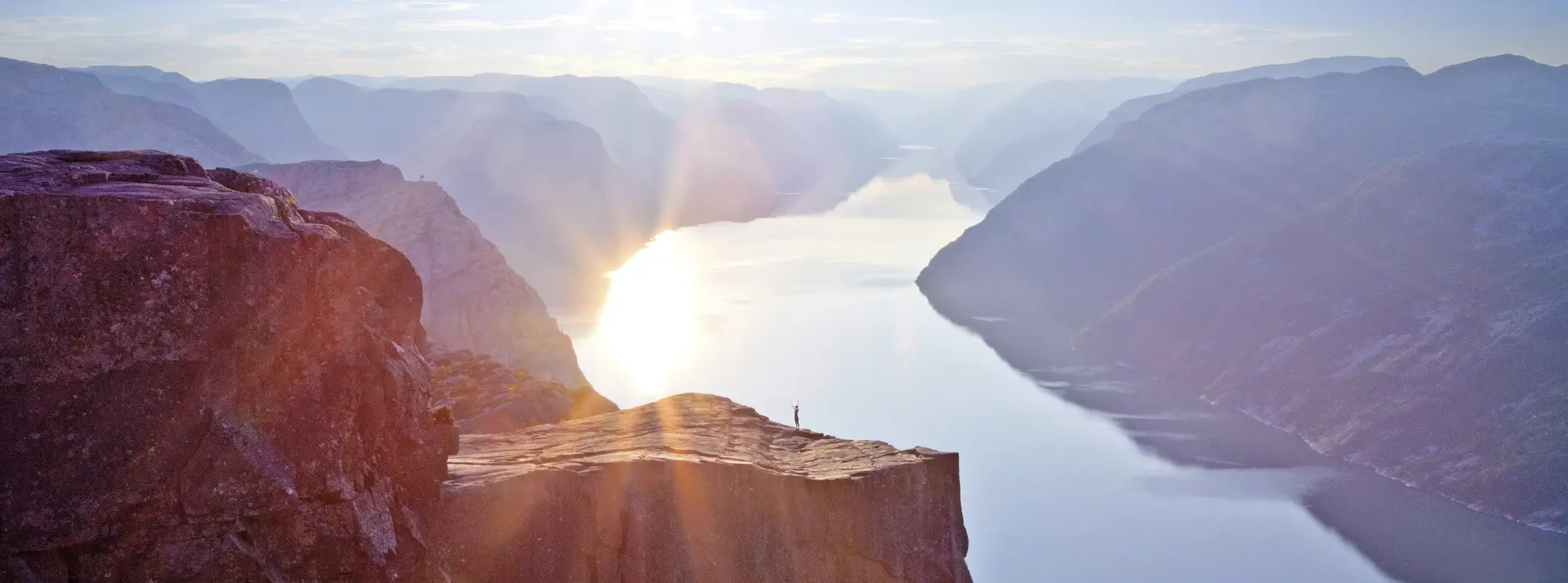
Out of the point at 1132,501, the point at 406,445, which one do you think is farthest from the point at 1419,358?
the point at 406,445

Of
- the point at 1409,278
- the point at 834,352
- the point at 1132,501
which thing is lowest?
the point at 1132,501

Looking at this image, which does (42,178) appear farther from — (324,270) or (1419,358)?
(1419,358)

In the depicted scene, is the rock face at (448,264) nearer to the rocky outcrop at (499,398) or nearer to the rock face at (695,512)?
the rocky outcrop at (499,398)

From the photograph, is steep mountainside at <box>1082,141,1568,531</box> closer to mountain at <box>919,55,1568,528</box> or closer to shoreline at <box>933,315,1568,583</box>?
mountain at <box>919,55,1568,528</box>

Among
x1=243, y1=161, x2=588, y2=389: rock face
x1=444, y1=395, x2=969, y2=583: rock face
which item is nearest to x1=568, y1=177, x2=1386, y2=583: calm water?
x1=243, y1=161, x2=588, y2=389: rock face

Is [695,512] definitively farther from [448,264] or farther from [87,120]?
[87,120]
